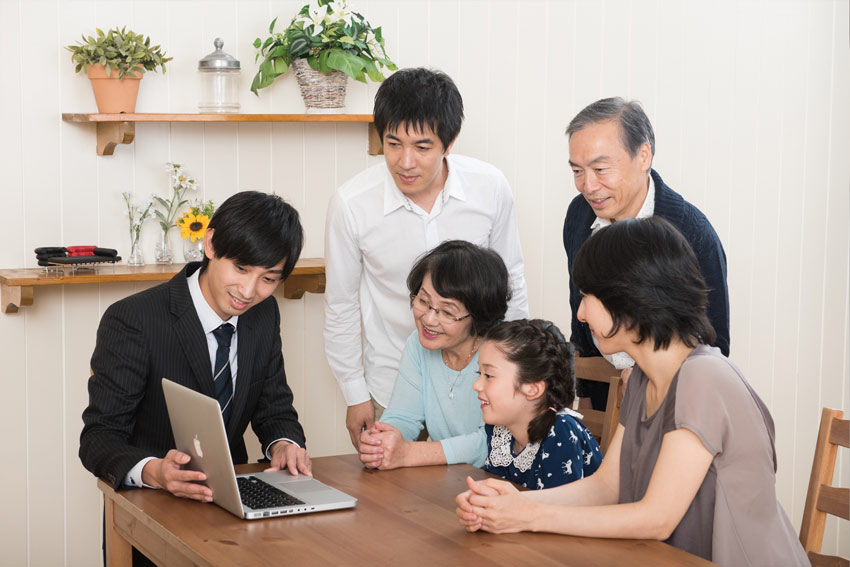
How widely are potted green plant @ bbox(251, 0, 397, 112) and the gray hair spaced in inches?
42.3

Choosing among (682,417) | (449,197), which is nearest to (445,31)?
(449,197)

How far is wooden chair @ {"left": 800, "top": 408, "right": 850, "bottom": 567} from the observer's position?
189 cm

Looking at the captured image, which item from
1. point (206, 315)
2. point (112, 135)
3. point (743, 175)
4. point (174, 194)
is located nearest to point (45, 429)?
point (174, 194)

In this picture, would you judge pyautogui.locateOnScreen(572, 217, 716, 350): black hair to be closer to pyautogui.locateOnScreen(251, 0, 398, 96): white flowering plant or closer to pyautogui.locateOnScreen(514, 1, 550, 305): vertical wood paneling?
pyautogui.locateOnScreen(251, 0, 398, 96): white flowering plant

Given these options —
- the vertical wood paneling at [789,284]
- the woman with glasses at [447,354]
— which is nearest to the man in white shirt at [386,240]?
the woman with glasses at [447,354]

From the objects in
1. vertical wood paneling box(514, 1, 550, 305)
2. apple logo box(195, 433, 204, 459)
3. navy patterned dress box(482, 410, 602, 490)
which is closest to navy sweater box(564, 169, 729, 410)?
navy patterned dress box(482, 410, 602, 490)

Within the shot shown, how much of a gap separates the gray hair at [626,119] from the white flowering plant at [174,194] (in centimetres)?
143

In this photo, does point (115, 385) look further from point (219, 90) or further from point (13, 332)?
point (219, 90)

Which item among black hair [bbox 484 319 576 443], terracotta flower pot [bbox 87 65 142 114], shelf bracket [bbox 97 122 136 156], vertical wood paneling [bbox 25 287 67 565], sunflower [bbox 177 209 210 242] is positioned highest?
terracotta flower pot [bbox 87 65 142 114]

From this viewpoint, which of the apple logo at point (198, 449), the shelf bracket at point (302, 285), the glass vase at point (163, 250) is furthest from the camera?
the shelf bracket at point (302, 285)

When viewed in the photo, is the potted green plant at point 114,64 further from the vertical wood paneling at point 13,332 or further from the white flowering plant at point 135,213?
the white flowering plant at point 135,213

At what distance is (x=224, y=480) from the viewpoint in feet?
5.38

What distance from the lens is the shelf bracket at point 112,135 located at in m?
2.87

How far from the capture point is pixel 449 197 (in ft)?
8.35
